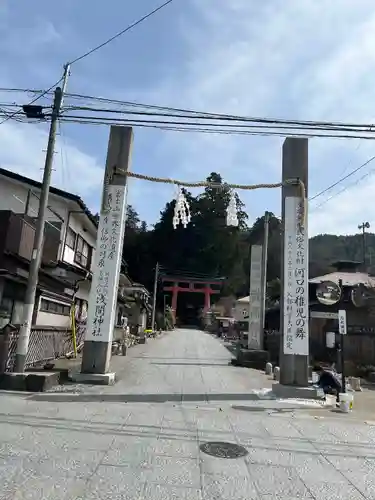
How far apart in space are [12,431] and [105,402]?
3045mm

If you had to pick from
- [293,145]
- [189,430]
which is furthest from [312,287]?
[189,430]

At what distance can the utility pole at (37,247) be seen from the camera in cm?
1003

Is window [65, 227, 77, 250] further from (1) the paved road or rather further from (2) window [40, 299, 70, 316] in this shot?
(1) the paved road

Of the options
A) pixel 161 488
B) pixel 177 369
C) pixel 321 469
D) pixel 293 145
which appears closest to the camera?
pixel 161 488

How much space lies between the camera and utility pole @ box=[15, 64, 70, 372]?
32.9ft

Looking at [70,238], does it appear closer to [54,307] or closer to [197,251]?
[54,307]

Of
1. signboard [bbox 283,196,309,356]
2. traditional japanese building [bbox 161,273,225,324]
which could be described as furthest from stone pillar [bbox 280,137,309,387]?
traditional japanese building [bbox 161,273,225,324]

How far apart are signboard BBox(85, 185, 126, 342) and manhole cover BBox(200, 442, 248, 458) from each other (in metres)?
6.03

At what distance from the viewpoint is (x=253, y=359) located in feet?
61.6

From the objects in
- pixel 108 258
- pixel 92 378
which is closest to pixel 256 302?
pixel 108 258

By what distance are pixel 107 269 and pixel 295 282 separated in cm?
560

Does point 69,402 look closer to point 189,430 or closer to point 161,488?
point 189,430

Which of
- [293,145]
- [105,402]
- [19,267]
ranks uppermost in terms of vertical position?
[293,145]

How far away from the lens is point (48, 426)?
20.8ft
